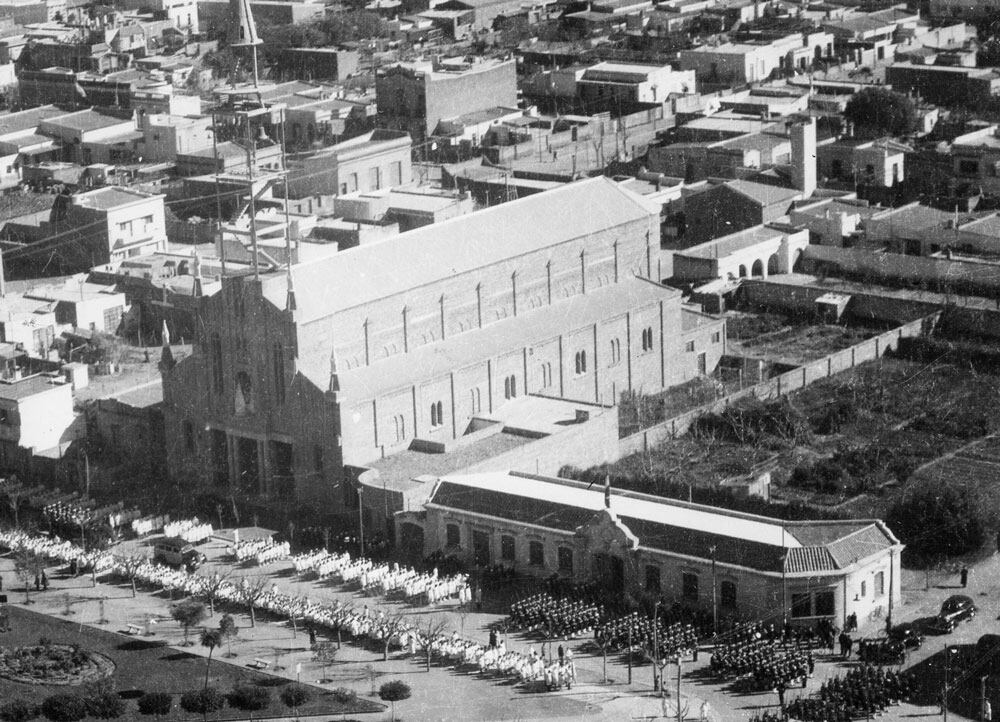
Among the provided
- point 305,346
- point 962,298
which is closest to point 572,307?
point 305,346

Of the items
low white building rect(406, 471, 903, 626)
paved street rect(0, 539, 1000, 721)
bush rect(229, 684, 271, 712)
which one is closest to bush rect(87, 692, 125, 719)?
bush rect(229, 684, 271, 712)

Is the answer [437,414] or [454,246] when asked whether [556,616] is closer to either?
[437,414]

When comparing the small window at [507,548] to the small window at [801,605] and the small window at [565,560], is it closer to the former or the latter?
the small window at [565,560]

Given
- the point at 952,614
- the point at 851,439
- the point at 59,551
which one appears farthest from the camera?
the point at 851,439

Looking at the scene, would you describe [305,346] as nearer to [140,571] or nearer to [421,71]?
[140,571]

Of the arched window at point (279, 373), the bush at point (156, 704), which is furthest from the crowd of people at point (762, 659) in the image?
the arched window at point (279, 373)

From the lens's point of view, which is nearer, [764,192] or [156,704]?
[156,704]

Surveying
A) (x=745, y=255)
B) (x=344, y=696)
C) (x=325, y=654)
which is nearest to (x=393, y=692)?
(x=344, y=696)
